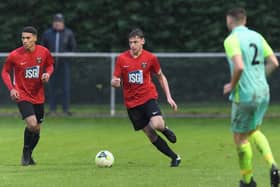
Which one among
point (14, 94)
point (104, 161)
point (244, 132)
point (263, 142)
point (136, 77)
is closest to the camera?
point (244, 132)

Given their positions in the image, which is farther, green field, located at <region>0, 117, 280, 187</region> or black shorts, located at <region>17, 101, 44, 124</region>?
black shorts, located at <region>17, 101, 44, 124</region>

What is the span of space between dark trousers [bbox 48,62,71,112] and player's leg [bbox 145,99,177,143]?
8768 millimetres

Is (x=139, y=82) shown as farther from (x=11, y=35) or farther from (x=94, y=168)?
(x=11, y=35)

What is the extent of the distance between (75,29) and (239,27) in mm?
15242

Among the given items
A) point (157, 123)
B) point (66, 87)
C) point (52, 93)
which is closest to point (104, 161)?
point (157, 123)

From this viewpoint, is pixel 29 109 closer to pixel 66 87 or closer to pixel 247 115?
pixel 247 115

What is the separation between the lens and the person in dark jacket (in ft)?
67.6

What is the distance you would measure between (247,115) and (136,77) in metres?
3.32

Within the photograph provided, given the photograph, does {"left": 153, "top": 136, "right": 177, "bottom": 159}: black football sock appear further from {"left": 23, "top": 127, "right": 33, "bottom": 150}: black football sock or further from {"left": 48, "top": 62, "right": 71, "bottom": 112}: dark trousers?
{"left": 48, "top": 62, "right": 71, "bottom": 112}: dark trousers

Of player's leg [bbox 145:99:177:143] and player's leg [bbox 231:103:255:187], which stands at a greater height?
player's leg [bbox 231:103:255:187]

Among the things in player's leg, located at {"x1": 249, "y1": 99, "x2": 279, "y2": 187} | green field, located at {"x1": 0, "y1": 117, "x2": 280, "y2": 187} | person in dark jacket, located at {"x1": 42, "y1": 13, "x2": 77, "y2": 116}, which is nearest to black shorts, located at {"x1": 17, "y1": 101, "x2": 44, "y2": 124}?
green field, located at {"x1": 0, "y1": 117, "x2": 280, "y2": 187}

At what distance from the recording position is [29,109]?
40.0 feet

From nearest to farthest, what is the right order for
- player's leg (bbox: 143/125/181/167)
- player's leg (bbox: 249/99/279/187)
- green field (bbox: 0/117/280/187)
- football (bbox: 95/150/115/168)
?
player's leg (bbox: 249/99/279/187)
green field (bbox: 0/117/280/187)
football (bbox: 95/150/115/168)
player's leg (bbox: 143/125/181/167)

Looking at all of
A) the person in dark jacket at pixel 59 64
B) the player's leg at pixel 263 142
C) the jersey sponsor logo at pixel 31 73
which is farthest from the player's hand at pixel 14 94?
the person in dark jacket at pixel 59 64
